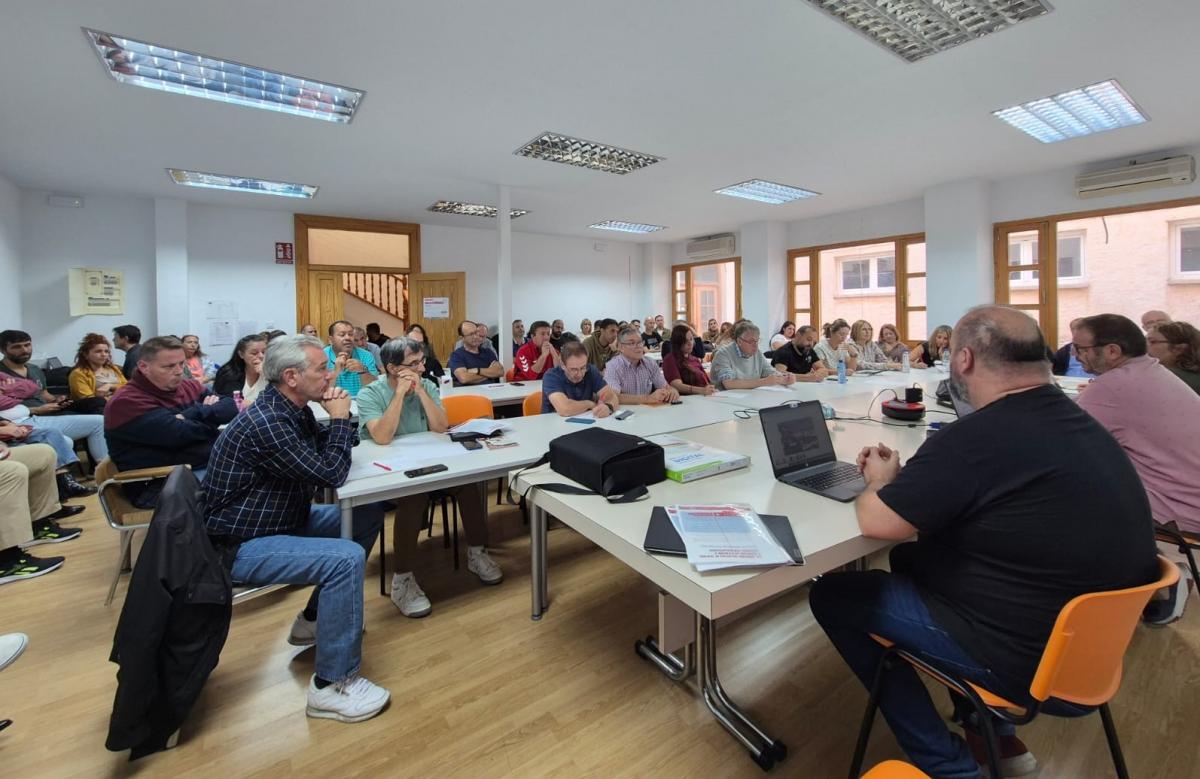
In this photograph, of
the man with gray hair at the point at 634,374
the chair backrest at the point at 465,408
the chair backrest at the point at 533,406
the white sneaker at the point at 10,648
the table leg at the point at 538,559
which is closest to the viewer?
the white sneaker at the point at 10,648

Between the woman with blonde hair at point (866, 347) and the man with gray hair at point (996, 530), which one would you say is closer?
the man with gray hair at point (996, 530)

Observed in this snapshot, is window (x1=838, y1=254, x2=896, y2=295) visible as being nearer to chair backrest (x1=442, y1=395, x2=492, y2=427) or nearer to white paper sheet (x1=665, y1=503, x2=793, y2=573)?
chair backrest (x1=442, y1=395, x2=492, y2=427)

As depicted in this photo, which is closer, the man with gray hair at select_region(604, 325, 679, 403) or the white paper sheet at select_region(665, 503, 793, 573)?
the white paper sheet at select_region(665, 503, 793, 573)

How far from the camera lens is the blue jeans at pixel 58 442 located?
12.8 ft

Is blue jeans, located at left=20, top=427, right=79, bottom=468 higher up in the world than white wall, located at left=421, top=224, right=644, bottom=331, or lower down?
lower down

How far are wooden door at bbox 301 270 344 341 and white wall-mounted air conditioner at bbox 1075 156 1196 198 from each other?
961cm

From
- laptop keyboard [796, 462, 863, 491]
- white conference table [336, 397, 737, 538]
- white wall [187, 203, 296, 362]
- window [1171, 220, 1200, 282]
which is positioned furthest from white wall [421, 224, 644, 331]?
window [1171, 220, 1200, 282]

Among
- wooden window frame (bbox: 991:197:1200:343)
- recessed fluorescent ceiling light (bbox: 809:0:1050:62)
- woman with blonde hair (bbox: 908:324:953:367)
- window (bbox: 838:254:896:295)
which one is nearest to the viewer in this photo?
recessed fluorescent ceiling light (bbox: 809:0:1050:62)

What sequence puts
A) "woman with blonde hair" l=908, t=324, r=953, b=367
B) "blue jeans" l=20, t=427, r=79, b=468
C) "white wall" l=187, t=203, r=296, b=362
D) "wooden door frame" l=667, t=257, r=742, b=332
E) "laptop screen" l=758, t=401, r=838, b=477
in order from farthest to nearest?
"wooden door frame" l=667, t=257, r=742, b=332
"white wall" l=187, t=203, r=296, b=362
"woman with blonde hair" l=908, t=324, r=953, b=367
"blue jeans" l=20, t=427, r=79, b=468
"laptop screen" l=758, t=401, r=838, b=477

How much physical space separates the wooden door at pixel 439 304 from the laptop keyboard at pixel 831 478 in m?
7.67

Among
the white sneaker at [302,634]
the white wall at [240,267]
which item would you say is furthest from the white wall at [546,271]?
the white sneaker at [302,634]

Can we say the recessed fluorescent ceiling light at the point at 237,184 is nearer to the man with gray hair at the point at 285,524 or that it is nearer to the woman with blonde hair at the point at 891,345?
the man with gray hair at the point at 285,524

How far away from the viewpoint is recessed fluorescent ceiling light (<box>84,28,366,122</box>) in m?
3.22

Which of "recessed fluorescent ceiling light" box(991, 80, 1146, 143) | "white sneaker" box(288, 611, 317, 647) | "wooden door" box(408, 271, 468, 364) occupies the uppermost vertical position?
"recessed fluorescent ceiling light" box(991, 80, 1146, 143)
